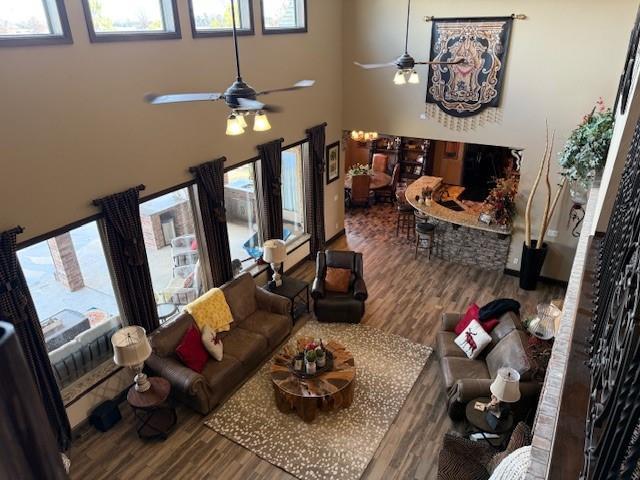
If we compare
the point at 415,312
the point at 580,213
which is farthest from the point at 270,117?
the point at 580,213

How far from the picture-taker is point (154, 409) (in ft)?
18.3

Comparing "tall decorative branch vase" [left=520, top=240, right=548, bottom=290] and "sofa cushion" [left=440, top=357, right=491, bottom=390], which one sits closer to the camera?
"sofa cushion" [left=440, top=357, right=491, bottom=390]

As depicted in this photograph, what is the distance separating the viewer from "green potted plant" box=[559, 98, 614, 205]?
643 centimetres

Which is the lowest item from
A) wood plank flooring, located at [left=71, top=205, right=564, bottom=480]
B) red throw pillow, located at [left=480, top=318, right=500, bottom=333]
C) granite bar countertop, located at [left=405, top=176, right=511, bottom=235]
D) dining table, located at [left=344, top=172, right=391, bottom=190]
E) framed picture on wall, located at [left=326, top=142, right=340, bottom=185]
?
wood plank flooring, located at [left=71, top=205, right=564, bottom=480]

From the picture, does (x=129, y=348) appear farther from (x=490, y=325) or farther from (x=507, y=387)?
(x=490, y=325)

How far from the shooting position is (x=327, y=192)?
978cm

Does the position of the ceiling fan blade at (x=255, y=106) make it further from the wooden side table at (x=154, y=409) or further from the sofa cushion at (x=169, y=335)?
the wooden side table at (x=154, y=409)

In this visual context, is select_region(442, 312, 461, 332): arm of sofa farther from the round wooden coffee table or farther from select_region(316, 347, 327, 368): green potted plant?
select_region(316, 347, 327, 368): green potted plant

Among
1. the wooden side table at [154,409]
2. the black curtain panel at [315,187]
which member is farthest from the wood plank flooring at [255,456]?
the black curtain panel at [315,187]

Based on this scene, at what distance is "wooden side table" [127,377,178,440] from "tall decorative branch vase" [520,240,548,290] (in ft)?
21.0

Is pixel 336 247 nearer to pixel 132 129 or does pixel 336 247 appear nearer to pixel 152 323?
pixel 152 323

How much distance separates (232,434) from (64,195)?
3350 mm

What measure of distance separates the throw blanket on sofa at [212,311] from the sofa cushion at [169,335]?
0.41 ft

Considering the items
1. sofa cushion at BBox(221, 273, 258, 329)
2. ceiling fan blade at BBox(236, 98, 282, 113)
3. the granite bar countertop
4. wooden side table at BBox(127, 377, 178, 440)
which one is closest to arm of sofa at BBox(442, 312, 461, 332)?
the granite bar countertop
